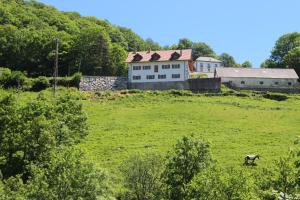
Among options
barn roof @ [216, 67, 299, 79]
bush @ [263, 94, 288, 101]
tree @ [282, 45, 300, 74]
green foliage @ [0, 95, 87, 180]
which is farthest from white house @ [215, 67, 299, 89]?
green foliage @ [0, 95, 87, 180]

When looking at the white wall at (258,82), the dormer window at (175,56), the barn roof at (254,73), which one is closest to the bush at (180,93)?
the dormer window at (175,56)

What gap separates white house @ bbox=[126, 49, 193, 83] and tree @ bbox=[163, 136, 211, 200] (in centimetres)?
5997

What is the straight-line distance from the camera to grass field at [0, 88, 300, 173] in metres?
60.8

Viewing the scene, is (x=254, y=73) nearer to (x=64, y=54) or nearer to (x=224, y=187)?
(x=64, y=54)

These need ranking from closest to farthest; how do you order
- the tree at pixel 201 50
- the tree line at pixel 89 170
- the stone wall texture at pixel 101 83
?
1. the tree line at pixel 89 170
2. the stone wall texture at pixel 101 83
3. the tree at pixel 201 50

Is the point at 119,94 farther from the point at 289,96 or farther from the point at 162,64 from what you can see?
the point at 289,96

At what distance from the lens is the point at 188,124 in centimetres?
7531

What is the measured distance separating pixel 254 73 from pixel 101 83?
Result: 2937cm

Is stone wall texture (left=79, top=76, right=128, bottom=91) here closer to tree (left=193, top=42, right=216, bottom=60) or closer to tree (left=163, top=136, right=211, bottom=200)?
tree (left=163, top=136, right=211, bottom=200)

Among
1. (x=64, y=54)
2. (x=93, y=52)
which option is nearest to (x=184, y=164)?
(x=64, y=54)

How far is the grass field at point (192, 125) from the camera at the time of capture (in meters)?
60.8

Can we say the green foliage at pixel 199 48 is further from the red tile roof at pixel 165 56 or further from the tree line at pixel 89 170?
the tree line at pixel 89 170

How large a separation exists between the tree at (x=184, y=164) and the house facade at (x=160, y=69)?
2355 inches

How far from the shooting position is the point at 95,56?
117625 millimetres
